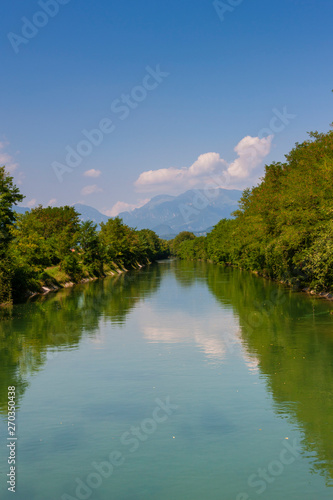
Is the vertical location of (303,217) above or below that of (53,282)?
above

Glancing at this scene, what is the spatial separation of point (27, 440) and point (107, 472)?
12.0 feet

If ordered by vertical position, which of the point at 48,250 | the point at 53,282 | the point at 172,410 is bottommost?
the point at 172,410

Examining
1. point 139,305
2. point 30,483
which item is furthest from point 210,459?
point 139,305

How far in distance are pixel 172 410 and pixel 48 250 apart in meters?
65.9

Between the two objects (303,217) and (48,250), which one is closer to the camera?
(303,217)

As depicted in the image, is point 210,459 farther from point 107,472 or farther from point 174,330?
point 174,330

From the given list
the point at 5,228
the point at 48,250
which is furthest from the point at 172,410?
the point at 48,250

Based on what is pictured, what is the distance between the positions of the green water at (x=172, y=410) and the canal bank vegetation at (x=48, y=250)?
18574 mm

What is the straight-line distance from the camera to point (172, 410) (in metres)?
18.1

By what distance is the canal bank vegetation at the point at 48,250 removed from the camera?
54.6 m

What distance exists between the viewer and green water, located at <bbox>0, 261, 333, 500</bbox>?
42.1ft

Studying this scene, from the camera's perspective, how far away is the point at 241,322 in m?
38.7

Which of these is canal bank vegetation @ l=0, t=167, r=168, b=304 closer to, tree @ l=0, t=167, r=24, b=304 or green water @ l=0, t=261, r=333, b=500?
tree @ l=0, t=167, r=24, b=304

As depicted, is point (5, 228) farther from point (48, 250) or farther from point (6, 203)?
point (48, 250)
